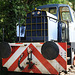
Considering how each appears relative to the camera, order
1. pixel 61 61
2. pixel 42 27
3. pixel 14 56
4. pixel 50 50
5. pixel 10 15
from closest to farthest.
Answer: pixel 50 50 → pixel 61 61 → pixel 14 56 → pixel 42 27 → pixel 10 15

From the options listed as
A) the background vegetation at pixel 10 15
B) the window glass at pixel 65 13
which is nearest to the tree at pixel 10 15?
the background vegetation at pixel 10 15

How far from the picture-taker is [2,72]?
5602 mm

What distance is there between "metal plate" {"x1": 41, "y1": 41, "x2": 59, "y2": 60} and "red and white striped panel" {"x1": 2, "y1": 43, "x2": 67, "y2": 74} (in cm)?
26

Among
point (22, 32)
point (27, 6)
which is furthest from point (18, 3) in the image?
point (22, 32)

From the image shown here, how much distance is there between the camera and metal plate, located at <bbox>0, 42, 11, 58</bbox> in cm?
513

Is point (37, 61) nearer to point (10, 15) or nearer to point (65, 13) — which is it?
point (65, 13)

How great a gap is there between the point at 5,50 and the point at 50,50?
51.9 inches

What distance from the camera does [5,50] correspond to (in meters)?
5.18

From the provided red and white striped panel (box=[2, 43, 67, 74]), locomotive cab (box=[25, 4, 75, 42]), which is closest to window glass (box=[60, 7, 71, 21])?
locomotive cab (box=[25, 4, 75, 42])

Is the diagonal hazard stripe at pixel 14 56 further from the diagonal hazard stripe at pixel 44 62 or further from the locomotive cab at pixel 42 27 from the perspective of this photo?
the locomotive cab at pixel 42 27

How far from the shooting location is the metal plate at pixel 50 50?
15.5 feet

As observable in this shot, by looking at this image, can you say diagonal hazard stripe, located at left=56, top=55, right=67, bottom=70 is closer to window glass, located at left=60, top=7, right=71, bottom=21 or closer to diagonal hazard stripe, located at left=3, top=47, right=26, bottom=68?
diagonal hazard stripe, located at left=3, top=47, right=26, bottom=68

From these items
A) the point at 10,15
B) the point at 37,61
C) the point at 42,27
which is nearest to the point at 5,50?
the point at 37,61

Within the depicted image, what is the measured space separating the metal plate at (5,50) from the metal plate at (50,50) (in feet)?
3.26
